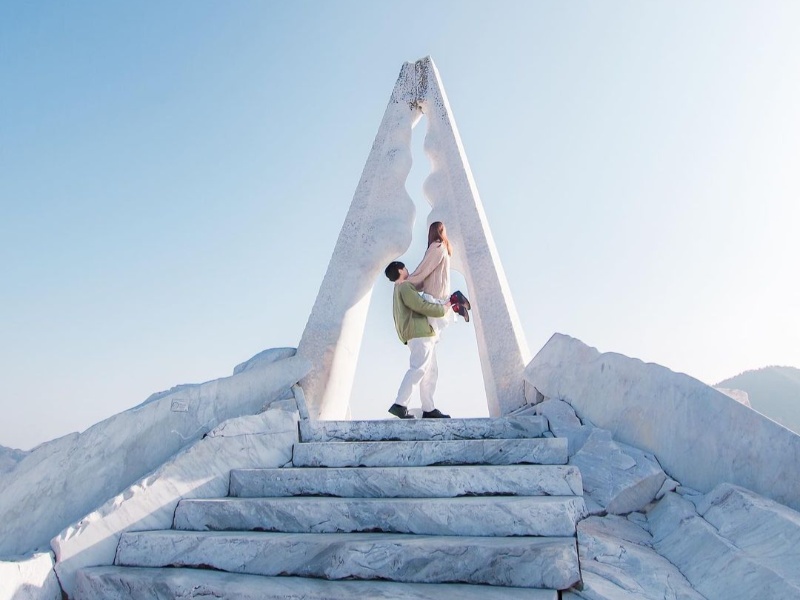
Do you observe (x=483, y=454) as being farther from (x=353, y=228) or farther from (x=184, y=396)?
(x=353, y=228)

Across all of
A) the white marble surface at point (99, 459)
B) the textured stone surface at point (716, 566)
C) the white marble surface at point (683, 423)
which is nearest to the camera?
the textured stone surface at point (716, 566)

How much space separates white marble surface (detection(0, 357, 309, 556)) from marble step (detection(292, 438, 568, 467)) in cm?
116

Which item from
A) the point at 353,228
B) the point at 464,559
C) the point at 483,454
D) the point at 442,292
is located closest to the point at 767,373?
the point at 442,292

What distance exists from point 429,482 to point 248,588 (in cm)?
111

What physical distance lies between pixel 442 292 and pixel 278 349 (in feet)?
5.66

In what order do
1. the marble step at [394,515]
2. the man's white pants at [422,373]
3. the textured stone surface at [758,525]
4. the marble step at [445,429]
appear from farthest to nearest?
the man's white pants at [422,373] < the marble step at [445,429] < the marble step at [394,515] < the textured stone surface at [758,525]

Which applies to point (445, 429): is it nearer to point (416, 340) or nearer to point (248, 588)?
point (416, 340)

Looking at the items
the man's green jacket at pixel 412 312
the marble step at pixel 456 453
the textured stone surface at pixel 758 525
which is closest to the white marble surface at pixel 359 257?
the man's green jacket at pixel 412 312

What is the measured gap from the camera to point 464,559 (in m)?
2.42

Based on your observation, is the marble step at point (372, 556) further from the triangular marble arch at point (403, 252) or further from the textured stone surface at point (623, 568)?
the triangular marble arch at point (403, 252)

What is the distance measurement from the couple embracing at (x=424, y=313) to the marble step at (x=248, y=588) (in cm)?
297

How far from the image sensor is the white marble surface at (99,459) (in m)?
3.22

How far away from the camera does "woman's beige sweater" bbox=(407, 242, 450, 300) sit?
5879 millimetres

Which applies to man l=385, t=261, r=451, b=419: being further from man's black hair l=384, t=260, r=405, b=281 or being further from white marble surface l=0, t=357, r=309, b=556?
white marble surface l=0, t=357, r=309, b=556
